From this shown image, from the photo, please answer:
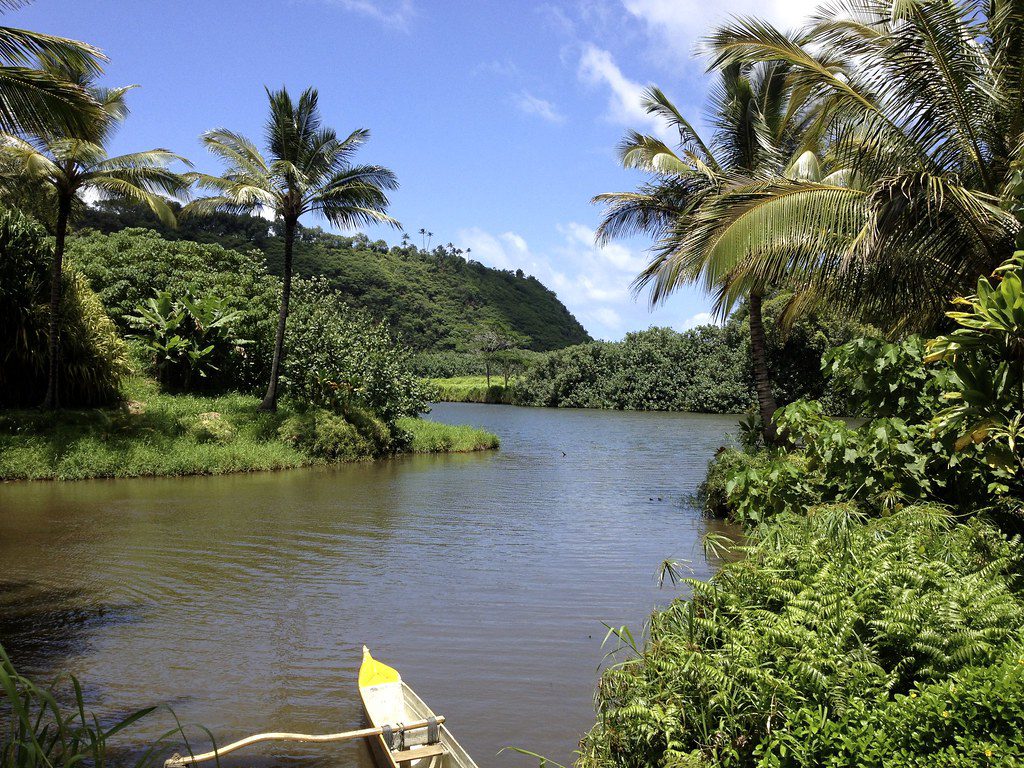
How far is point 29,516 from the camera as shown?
13.7 m

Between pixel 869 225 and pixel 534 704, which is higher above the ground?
pixel 869 225

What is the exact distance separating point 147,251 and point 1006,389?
29.6 meters

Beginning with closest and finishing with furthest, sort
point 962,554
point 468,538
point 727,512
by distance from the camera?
point 962,554 < point 468,538 < point 727,512

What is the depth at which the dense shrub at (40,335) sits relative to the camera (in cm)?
1944

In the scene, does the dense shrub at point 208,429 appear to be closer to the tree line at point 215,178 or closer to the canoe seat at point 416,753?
the tree line at point 215,178

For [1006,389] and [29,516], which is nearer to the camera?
[1006,389]

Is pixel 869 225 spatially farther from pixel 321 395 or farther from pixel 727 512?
pixel 321 395

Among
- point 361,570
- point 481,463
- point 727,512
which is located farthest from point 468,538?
point 481,463

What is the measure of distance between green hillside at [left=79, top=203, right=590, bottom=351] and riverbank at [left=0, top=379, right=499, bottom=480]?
53.3 m

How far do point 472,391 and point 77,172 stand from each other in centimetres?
6045

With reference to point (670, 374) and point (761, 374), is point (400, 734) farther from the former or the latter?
point (670, 374)

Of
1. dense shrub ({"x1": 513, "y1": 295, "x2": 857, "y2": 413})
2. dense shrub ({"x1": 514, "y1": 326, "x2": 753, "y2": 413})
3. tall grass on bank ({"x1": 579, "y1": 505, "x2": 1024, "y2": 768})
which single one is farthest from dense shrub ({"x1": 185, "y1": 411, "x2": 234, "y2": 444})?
dense shrub ({"x1": 514, "y1": 326, "x2": 753, "y2": 413})

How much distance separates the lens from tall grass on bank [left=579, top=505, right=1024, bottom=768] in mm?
3576

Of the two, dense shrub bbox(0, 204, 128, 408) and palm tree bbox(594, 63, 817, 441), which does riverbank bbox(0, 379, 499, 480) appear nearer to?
dense shrub bbox(0, 204, 128, 408)
